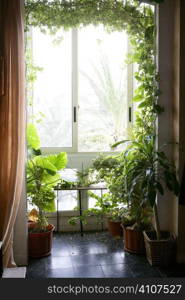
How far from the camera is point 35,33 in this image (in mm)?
4723

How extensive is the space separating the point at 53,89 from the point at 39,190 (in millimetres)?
1325

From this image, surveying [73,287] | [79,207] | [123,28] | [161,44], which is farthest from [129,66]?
[73,287]

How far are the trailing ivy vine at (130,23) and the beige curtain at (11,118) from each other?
1.70ft

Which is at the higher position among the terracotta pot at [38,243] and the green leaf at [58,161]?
the green leaf at [58,161]

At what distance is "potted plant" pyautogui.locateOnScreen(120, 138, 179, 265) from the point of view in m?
3.68

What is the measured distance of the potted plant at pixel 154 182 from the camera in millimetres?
3682

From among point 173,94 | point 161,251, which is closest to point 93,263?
point 161,251

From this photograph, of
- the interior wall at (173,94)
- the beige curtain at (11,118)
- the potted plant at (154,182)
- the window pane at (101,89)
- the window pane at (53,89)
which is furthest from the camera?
the window pane at (101,89)

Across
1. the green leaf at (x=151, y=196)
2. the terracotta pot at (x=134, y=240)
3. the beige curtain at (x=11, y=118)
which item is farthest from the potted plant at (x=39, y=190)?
the green leaf at (x=151, y=196)

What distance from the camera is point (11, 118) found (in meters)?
3.63

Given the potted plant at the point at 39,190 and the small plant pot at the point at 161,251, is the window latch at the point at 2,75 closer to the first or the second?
the potted plant at the point at 39,190

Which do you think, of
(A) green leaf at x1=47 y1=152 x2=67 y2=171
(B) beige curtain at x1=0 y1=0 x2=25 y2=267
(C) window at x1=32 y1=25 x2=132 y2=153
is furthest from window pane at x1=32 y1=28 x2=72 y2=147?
(B) beige curtain at x1=0 y1=0 x2=25 y2=267

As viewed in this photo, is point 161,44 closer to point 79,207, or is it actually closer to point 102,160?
point 102,160

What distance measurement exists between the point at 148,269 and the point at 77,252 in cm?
80
